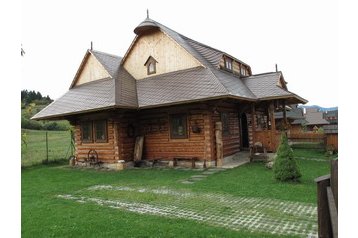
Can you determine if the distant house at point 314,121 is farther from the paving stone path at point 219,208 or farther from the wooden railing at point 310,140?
the paving stone path at point 219,208

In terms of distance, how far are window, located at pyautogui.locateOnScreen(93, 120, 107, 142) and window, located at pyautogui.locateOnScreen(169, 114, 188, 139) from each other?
12.3ft

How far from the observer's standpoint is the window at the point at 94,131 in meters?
16.0

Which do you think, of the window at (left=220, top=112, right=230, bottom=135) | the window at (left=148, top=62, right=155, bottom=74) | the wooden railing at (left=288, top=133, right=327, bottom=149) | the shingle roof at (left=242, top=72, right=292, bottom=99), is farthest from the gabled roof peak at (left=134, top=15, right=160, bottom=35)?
the wooden railing at (left=288, top=133, right=327, bottom=149)

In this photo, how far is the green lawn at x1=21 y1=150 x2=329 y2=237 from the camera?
5602 mm

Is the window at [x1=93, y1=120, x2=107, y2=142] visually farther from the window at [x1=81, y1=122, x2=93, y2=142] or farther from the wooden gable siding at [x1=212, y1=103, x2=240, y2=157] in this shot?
the wooden gable siding at [x1=212, y1=103, x2=240, y2=157]

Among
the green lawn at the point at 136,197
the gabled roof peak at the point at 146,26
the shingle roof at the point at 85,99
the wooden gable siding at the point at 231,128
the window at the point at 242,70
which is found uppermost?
the gabled roof peak at the point at 146,26

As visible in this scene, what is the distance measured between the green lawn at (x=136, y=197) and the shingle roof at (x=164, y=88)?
11.4 feet

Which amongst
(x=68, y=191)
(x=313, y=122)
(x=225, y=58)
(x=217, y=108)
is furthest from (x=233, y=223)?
(x=313, y=122)

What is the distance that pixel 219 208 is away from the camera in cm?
693

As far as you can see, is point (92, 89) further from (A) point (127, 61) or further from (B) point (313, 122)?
(B) point (313, 122)

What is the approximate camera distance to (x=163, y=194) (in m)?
8.73

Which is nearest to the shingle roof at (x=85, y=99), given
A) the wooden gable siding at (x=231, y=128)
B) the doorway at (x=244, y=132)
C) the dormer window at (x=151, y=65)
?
the dormer window at (x=151, y=65)

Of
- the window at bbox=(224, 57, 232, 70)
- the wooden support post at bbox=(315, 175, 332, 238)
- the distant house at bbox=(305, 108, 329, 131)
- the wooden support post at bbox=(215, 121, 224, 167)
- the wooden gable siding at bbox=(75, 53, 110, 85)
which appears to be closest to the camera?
the wooden support post at bbox=(315, 175, 332, 238)
